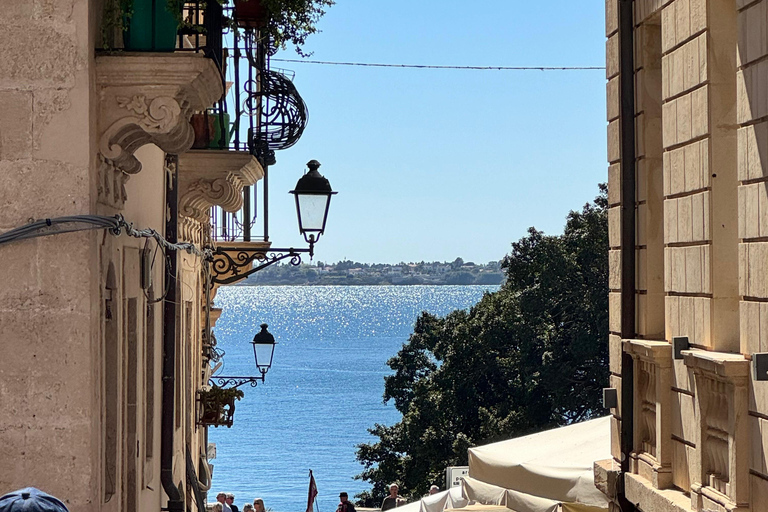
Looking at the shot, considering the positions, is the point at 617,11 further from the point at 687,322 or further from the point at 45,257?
the point at 45,257

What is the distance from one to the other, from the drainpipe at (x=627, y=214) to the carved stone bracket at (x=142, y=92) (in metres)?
3.83

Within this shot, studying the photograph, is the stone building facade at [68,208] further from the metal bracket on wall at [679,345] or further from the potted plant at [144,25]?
the metal bracket on wall at [679,345]

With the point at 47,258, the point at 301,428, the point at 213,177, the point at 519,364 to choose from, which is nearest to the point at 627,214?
the point at 213,177

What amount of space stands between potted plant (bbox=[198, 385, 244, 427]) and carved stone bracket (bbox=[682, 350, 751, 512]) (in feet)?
23.2

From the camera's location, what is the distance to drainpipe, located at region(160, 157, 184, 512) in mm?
10961

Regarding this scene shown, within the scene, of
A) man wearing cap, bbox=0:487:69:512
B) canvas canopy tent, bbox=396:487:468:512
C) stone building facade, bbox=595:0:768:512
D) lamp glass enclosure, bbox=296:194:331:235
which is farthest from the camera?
canvas canopy tent, bbox=396:487:468:512

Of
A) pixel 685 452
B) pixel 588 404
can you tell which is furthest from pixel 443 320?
pixel 685 452

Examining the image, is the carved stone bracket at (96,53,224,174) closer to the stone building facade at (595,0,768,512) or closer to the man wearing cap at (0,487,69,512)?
the stone building facade at (595,0,768,512)

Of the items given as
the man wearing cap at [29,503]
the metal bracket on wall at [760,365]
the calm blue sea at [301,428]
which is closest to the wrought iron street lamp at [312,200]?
the metal bracket on wall at [760,365]

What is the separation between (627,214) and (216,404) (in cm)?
634

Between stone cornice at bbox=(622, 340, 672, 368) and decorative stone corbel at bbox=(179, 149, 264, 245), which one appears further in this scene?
decorative stone corbel at bbox=(179, 149, 264, 245)

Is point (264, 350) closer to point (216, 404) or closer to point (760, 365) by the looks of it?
point (216, 404)

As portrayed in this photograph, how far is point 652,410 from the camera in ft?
29.8

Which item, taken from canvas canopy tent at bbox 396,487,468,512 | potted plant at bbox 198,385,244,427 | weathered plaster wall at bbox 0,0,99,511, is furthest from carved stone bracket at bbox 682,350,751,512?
potted plant at bbox 198,385,244,427
